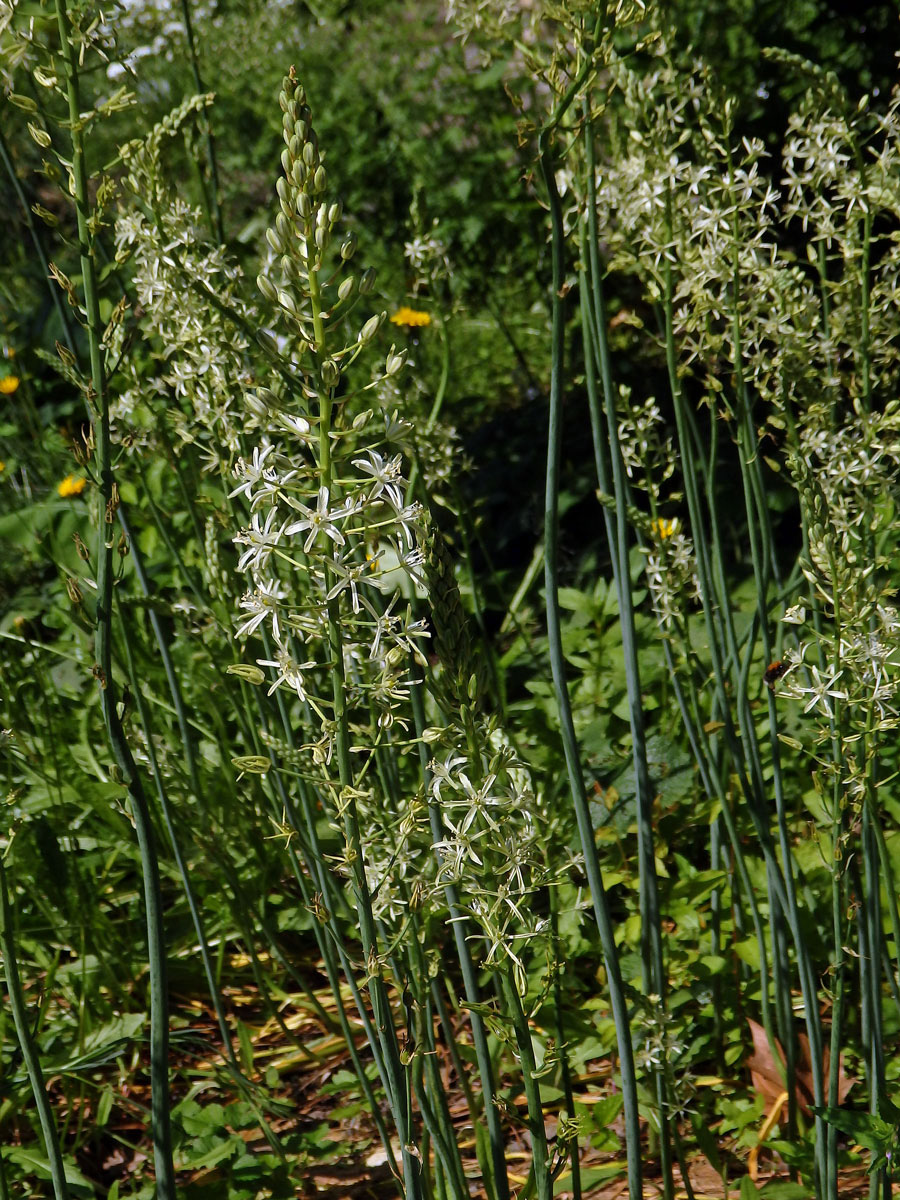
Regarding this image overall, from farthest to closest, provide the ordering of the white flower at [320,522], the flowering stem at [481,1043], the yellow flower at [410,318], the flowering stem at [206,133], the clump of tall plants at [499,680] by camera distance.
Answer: the yellow flower at [410,318]
the flowering stem at [206,133]
the flowering stem at [481,1043]
the clump of tall plants at [499,680]
the white flower at [320,522]

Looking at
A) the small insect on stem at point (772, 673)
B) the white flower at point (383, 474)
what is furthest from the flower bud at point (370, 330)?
the small insect on stem at point (772, 673)

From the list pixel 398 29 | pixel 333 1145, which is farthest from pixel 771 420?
pixel 398 29

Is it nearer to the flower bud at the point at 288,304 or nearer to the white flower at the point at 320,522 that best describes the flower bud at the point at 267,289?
the flower bud at the point at 288,304

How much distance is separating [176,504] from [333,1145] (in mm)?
2567

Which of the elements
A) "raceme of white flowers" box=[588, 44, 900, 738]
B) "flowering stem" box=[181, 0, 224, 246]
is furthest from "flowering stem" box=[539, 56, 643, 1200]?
"flowering stem" box=[181, 0, 224, 246]

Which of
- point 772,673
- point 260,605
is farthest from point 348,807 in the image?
point 772,673

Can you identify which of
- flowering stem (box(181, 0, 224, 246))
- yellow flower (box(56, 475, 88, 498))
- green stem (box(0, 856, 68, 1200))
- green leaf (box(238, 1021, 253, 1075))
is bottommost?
green leaf (box(238, 1021, 253, 1075))

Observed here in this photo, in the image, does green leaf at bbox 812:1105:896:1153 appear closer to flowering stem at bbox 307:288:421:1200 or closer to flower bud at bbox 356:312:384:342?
flowering stem at bbox 307:288:421:1200

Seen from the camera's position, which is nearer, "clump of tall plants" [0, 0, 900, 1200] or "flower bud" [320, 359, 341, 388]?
"flower bud" [320, 359, 341, 388]

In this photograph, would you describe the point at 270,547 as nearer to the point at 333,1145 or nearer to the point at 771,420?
the point at 771,420

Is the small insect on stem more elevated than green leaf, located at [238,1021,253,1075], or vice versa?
the small insect on stem

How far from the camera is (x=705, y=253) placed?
5.38 feet

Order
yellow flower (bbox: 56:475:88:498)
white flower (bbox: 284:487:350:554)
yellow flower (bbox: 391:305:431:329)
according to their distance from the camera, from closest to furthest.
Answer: white flower (bbox: 284:487:350:554) → yellow flower (bbox: 56:475:88:498) → yellow flower (bbox: 391:305:431:329)

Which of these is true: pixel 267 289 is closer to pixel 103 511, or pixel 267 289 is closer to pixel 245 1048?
pixel 103 511
